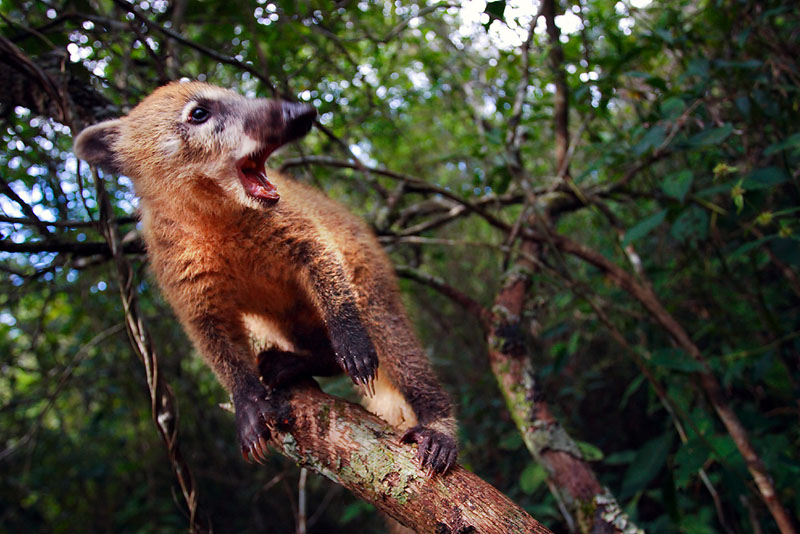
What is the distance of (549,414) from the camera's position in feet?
8.77

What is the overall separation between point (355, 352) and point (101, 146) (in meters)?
1.55

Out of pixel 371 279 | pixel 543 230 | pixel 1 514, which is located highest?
pixel 543 230

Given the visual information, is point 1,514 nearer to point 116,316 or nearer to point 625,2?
point 116,316

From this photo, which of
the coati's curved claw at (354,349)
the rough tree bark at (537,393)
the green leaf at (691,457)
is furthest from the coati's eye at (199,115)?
the green leaf at (691,457)

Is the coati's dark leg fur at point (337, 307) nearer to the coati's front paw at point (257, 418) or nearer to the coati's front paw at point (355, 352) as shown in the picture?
the coati's front paw at point (355, 352)

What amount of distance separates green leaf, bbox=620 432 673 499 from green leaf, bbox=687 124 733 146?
1700 millimetres

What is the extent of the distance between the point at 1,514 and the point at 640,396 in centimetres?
669

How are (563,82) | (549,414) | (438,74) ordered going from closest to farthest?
1. (549,414)
2. (563,82)
3. (438,74)

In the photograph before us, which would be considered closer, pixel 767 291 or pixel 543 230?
pixel 543 230

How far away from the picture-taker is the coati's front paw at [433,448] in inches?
68.6

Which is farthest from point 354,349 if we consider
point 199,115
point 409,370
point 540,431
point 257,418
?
point 199,115

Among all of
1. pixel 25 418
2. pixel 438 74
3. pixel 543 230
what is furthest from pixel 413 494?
pixel 25 418

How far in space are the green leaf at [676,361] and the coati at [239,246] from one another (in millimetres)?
1273

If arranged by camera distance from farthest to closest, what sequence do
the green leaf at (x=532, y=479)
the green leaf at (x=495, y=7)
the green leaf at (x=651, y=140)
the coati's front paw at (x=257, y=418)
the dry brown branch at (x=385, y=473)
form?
the green leaf at (x=532, y=479) < the green leaf at (x=651, y=140) < the green leaf at (x=495, y=7) < the coati's front paw at (x=257, y=418) < the dry brown branch at (x=385, y=473)
